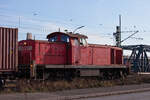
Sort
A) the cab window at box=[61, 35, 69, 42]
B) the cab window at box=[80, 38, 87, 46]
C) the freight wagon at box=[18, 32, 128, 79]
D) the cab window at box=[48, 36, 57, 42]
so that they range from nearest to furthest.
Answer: the freight wagon at box=[18, 32, 128, 79], the cab window at box=[61, 35, 69, 42], the cab window at box=[48, 36, 57, 42], the cab window at box=[80, 38, 87, 46]

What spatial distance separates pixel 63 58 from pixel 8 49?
586 cm

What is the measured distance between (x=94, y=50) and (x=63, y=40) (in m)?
Result: 3.32

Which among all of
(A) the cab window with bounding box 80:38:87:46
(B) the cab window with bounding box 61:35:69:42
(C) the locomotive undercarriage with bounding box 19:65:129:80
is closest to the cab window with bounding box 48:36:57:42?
(B) the cab window with bounding box 61:35:69:42

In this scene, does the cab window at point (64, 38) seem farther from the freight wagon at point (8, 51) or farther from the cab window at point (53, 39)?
the freight wagon at point (8, 51)

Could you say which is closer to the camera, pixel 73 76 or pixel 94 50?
pixel 73 76

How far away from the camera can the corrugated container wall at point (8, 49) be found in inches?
574

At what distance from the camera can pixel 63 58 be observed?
786 inches

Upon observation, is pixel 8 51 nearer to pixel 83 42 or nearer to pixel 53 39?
pixel 53 39

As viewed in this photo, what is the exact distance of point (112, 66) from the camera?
23.3m

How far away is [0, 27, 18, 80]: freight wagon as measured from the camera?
47.9 feet

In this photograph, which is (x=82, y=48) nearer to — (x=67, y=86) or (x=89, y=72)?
(x=89, y=72)

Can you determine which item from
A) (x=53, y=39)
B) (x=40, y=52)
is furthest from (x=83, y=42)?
(x=40, y=52)

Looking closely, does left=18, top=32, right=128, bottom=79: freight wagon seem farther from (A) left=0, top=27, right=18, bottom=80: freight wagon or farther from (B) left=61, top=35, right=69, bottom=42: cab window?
(A) left=0, top=27, right=18, bottom=80: freight wagon

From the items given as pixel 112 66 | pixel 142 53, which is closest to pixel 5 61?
pixel 112 66
